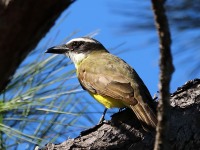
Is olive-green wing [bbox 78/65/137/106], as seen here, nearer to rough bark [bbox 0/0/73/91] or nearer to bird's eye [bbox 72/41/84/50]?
bird's eye [bbox 72/41/84/50]

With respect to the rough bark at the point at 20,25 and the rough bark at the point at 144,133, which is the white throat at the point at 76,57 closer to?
the rough bark at the point at 144,133

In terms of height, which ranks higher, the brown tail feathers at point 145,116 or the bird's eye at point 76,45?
the bird's eye at point 76,45

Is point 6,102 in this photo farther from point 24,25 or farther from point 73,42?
point 24,25

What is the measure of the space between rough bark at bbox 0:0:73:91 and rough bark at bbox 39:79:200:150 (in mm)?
1666

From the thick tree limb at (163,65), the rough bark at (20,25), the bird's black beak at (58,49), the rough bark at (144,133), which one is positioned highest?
the bird's black beak at (58,49)

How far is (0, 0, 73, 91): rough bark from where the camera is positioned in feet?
3.55

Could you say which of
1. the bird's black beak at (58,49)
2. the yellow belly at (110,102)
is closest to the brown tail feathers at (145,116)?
the yellow belly at (110,102)

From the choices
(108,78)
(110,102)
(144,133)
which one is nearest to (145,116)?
(144,133)

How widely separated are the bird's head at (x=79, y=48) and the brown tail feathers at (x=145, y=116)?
1.56 metres

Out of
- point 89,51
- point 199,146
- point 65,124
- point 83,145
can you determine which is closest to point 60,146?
point 83,145

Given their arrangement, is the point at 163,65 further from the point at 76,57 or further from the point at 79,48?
the point at 79,48

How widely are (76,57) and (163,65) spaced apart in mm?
3486

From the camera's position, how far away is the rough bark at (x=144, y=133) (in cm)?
277

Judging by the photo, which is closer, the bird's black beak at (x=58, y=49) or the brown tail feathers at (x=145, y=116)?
the brown tail feathers at (x=145, y=116)
